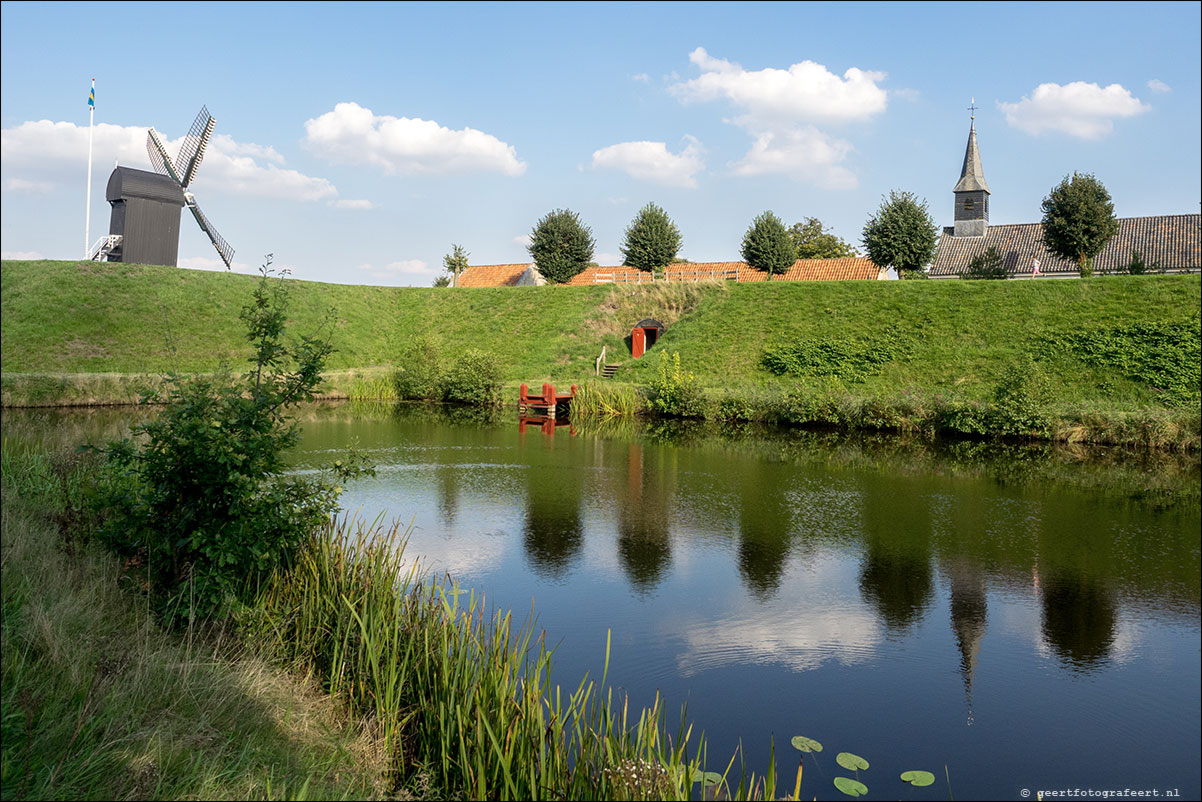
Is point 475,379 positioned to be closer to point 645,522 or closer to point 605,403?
point 605,403

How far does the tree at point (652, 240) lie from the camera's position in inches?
1955

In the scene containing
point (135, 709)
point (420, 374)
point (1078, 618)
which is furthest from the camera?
point (420, 374)

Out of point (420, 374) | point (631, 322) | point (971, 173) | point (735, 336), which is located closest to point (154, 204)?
point (420, 374)

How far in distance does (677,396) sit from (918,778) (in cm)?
2273

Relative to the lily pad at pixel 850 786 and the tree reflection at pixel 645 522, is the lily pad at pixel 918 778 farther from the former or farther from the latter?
the tree reflection at pixel 645 522

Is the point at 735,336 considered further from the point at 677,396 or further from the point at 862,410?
the point at 862,410

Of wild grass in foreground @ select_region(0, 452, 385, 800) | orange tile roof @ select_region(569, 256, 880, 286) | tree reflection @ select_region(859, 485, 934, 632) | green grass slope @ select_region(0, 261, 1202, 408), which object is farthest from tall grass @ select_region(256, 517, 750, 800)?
orange tile roof @ select_region(569, 256, 880, 286)

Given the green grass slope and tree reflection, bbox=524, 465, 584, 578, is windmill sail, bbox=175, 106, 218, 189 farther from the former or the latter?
tree reflection, bbox=524, 465, 584, 578

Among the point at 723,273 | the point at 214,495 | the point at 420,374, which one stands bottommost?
the point at 214,495

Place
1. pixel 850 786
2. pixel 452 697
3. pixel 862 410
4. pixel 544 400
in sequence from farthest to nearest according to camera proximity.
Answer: pixel 544 400 → pixel 862 410 → pixel 850 786 → pixel 452 697

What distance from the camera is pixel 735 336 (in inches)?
1415

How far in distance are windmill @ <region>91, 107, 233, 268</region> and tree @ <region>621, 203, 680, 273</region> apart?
25147 millimetres

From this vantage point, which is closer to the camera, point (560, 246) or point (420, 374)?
point (420, 374)

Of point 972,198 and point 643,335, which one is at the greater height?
point 972,198
